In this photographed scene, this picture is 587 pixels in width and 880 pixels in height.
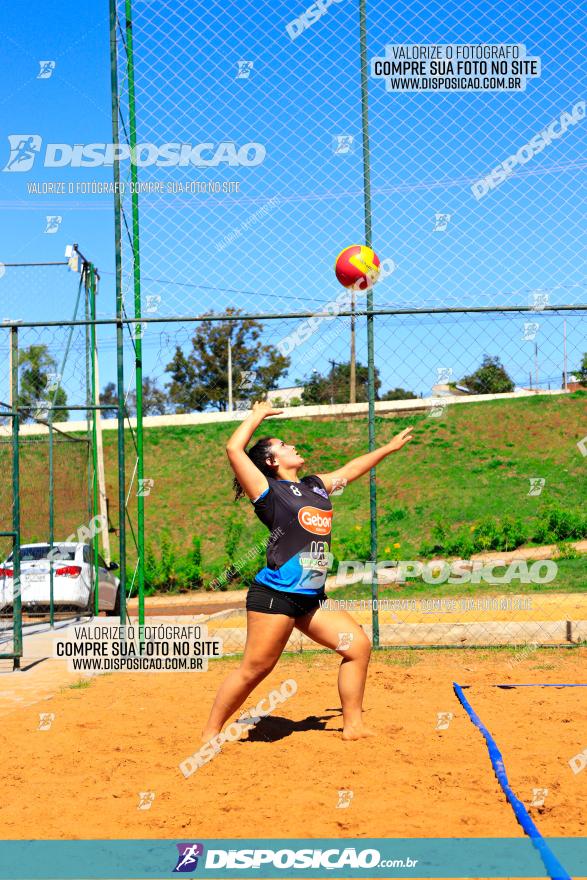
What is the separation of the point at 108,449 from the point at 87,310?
22298 millimetres

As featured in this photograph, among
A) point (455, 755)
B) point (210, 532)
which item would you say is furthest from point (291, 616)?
point (210, 532)

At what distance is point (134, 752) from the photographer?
5.17 meters

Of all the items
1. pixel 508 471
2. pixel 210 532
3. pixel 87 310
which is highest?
pixel 87 310

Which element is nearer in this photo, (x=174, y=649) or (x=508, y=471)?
(x=174, y=649)

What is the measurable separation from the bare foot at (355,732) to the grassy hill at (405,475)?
1373cm

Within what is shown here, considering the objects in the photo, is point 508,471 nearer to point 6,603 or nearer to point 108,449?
point 108,449

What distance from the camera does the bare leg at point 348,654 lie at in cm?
522

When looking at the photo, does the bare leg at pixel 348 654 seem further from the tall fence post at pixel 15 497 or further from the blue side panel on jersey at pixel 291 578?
the tall fence post at pixel 15 497

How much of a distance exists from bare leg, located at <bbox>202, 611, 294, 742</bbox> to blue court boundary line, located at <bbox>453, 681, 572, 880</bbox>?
1.29 meters

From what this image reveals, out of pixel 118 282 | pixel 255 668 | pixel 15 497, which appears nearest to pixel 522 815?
pixel 255 668

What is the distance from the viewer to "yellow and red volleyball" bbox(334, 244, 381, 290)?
7.68 metres

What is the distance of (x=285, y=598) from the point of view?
203 inches

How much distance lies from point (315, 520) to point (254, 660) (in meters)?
0.91

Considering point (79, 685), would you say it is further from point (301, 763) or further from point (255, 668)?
point (301, 763)
